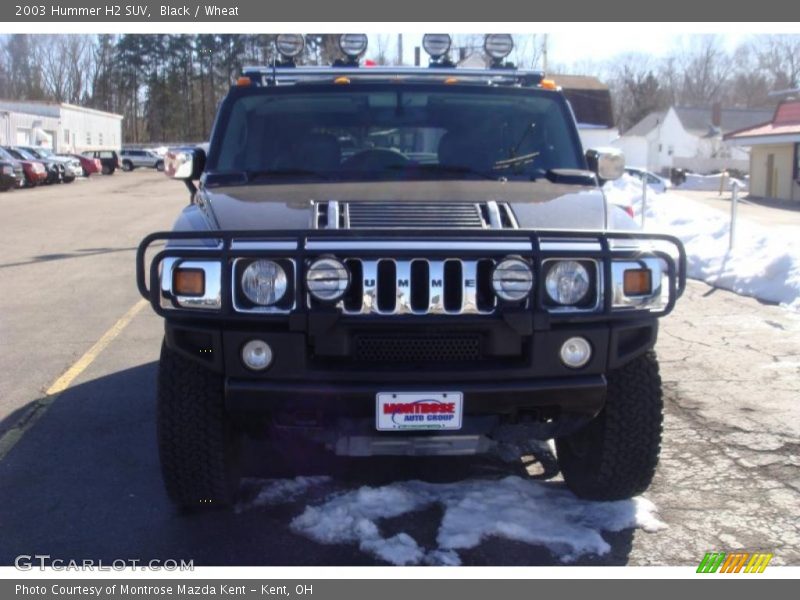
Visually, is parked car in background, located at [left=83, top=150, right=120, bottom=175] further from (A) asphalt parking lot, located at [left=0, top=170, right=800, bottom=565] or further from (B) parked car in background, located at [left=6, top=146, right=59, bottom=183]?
(A) asphalt parking lot, located at [left=0, top=170, right=800, bottom=565]

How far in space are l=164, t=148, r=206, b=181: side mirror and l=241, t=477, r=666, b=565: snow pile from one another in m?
1.69

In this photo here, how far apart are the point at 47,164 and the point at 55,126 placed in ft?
75.3

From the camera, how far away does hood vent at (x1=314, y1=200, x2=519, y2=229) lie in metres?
3.67

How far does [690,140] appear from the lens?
3019 inches

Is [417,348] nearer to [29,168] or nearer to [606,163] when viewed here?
[606,163]

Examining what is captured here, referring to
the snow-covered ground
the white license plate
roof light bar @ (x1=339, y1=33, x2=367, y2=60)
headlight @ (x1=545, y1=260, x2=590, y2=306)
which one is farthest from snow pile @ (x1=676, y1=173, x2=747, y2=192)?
the white license plate

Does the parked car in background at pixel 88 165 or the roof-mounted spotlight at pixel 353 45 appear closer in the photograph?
the roof-mounted spotlight at pixel 353 45

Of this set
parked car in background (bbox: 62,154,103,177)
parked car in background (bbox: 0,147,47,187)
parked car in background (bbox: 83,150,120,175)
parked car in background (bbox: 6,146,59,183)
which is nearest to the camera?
parked car in background (bbox: 0,147,47,187)

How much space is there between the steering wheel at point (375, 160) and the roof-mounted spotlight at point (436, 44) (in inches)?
51.9

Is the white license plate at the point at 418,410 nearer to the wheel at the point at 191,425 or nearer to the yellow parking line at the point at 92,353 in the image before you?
the wheel at the point at 191,425

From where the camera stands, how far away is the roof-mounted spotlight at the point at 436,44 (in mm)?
5828

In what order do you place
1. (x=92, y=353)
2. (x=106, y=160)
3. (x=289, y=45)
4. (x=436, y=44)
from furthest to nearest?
1. (x=106, y=160)
2. (x=92, y=353)
3. (x=436, y=44)
4. (x=289, y=45)

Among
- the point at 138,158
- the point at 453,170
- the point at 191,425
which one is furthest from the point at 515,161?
the point at 138,158

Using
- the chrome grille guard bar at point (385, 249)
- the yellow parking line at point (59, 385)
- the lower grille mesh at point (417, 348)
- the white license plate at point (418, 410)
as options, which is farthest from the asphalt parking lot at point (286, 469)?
A: the chrome grille guard bar at point (385, 249)
